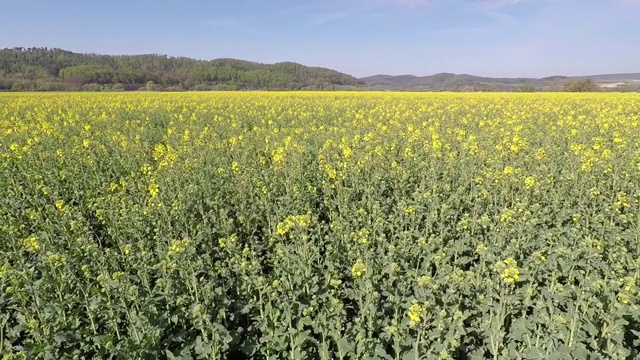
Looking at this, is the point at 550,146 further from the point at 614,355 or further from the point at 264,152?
the point at 614,355

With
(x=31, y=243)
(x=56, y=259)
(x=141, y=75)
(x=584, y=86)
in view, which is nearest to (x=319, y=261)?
(x=56, y=259)

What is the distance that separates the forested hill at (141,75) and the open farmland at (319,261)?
48.6 meters

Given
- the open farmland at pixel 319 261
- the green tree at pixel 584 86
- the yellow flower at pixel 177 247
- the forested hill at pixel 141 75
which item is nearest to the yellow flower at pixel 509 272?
the open farmland at pixel 319 261

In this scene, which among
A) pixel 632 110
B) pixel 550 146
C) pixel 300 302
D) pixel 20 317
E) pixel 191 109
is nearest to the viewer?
pixel 20 317

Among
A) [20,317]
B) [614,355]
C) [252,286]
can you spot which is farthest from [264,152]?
[614,355]

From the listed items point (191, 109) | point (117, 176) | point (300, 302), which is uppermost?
point (191, 109)

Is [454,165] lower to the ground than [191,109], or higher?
lower

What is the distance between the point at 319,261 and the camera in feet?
14.9

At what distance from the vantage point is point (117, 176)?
836cm

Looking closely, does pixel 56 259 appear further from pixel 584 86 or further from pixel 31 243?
pixel 584 86

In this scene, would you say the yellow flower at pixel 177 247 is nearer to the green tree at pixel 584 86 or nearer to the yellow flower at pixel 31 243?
the yellow flower at pixel 31 243

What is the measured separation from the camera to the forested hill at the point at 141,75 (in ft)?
171

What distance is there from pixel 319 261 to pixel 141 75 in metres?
65.6

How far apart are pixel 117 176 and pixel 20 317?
18.2ft
